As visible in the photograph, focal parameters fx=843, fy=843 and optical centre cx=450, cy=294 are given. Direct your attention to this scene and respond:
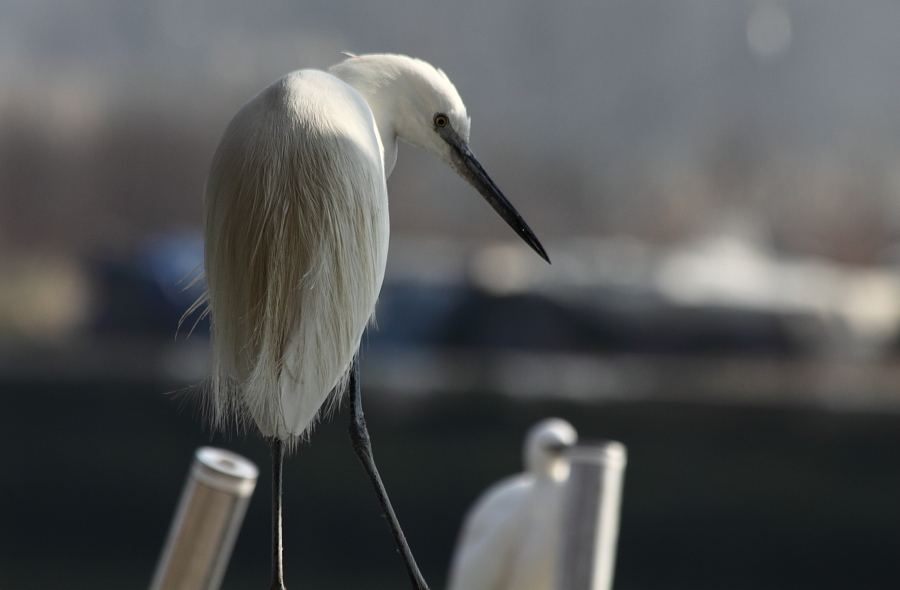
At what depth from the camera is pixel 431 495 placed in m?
3.88

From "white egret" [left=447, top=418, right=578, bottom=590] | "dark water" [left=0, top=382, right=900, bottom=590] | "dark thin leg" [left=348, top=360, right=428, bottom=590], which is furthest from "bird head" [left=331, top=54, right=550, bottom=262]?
"dark water" [left=0, top=382, right=900, bottom=590]

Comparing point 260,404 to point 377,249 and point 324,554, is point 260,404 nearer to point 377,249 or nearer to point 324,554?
point 377,249

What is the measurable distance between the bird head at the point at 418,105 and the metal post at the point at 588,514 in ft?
0.68

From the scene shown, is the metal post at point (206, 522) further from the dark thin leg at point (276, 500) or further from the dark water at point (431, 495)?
the dark water at point (431, 495)

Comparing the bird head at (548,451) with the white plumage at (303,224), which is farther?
the bird head at (548,451)

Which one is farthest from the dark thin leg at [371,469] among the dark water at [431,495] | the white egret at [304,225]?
the dark water at [431,495]

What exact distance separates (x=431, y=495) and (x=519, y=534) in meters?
2.11

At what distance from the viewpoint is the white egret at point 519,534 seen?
69.5 inches

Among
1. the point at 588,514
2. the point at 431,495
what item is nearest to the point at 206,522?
the point at 588,514

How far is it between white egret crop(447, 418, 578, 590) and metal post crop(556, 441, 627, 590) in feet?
3.47

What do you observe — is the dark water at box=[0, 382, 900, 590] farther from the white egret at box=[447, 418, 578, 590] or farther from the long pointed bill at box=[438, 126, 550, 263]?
the long pointed bill at box=[438, 126, 550, 263]

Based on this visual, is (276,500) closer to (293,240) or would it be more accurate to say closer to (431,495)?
(293,240)

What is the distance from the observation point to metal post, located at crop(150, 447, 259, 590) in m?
0.73

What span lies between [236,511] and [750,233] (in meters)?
7.79
